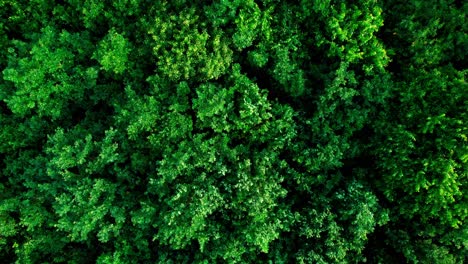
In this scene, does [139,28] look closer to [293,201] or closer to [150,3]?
[150,3]

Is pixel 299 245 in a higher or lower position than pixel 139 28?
lower

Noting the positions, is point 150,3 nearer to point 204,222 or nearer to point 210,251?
point 204,222

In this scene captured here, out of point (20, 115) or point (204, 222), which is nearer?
point (204, 222)

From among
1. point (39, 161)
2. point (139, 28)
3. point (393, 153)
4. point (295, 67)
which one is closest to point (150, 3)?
point (139, 28)

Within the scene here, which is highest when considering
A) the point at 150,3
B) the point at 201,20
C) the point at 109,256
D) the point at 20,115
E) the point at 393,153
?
the point at 150,3

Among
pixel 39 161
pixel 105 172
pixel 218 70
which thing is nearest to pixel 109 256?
pixel 105 172

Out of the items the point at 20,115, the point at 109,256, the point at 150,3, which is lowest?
the point at 109,256

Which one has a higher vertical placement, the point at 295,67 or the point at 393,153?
the point at 295,67
